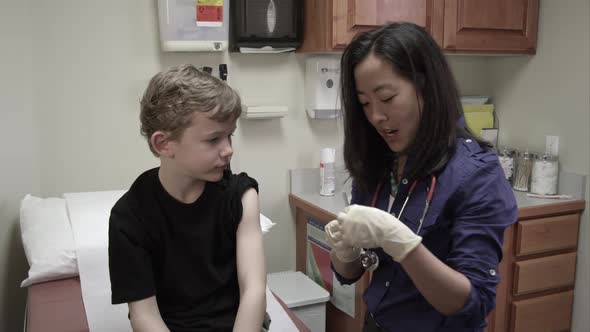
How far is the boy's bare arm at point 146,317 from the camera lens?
3.79 feet

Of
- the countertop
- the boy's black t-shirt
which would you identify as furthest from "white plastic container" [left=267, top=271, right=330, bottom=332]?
the boy's black t-shirt

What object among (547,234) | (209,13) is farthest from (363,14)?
(547,234)

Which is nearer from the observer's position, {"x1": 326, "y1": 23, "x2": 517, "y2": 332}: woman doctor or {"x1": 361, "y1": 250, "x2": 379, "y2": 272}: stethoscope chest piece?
{"x1": 326, "y1": 23, "x2": 517, "y2": 332}: woman doctor

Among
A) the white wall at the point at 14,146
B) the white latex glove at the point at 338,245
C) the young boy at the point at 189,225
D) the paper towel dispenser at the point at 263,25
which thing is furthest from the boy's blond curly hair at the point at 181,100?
the paper towel dispenser at the point at 263,25

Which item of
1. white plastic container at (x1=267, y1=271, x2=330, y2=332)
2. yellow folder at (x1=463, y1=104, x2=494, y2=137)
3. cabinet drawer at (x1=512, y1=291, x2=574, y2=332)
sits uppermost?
yellow folder at (x1=463, y1=104, x2=494, y2=137)

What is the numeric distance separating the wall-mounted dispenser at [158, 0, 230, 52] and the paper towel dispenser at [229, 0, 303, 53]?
65 mm

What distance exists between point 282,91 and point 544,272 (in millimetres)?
1401

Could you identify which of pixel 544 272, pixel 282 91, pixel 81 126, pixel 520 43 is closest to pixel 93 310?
pixel 81 126

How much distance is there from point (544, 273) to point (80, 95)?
208cm

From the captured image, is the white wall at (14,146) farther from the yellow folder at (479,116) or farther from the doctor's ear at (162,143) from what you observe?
the yellow folder at (479,116)

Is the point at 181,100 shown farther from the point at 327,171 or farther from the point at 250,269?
the point at 327,171

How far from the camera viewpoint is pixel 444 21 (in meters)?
2.28

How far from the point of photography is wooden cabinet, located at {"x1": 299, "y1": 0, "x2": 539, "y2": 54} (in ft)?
6.86

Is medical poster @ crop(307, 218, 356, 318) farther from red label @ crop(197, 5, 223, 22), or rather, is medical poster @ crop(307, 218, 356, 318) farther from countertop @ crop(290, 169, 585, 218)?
red label @ crop(197, 5, 223, 22)
